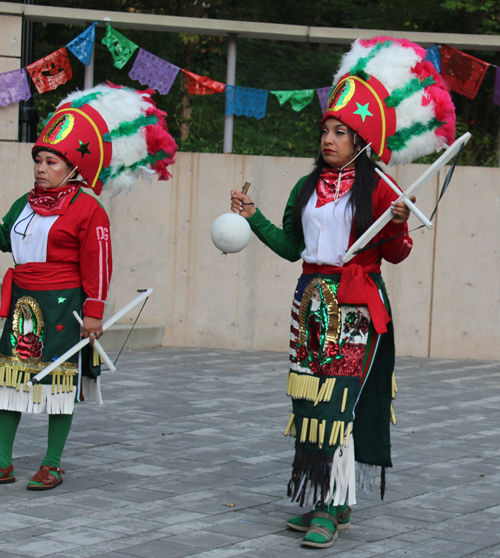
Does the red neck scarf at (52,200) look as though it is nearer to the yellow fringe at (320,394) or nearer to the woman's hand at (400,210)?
the yellow fringe at (320,394)

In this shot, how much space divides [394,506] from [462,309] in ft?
17.6

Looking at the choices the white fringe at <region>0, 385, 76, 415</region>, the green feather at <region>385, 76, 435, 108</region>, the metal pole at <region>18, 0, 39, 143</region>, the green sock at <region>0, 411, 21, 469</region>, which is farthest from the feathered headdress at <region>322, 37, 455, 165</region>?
the metal pole at <region>18, 0, 39, 143</region>

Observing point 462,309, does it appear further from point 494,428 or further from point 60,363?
point 60,363

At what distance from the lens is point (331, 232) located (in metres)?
4.04

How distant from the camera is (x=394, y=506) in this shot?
4543 millimetres

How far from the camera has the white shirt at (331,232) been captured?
4.03m

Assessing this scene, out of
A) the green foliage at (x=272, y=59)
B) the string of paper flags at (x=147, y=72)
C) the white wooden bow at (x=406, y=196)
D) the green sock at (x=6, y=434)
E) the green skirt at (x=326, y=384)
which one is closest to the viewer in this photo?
the white wooden bow at (x=406, y=196)

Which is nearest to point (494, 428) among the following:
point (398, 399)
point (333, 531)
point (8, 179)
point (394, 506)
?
point (398, 399)

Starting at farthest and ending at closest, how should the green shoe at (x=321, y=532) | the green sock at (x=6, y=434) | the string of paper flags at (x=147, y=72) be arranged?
1. the string of paper flags at (x=147, y=72)
2. the green sock at (x=6, y=434)
3. the green shoe at (x=321, y=532)

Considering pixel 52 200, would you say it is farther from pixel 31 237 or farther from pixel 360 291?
pixel 360 291

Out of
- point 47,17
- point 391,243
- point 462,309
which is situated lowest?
point 462,309

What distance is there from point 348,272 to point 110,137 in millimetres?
1671

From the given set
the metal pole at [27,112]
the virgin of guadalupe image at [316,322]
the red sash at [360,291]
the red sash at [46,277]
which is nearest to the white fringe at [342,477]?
the virgin of guadalupe image at [316,322]

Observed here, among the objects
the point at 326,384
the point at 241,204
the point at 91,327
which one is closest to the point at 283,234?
the point at 241,204
